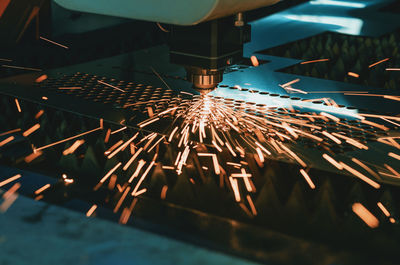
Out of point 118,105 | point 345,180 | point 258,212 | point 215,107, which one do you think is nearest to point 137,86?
point 118,105

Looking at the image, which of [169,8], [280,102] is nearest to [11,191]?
[169,8]

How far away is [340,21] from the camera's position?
A: 163 inches

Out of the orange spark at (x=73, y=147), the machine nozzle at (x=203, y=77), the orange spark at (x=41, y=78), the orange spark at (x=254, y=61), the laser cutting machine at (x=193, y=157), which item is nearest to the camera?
the laser cutting machine at (x=193, y=157)

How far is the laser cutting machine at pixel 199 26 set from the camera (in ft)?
3.70

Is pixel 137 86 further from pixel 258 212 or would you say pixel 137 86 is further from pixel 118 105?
pixel 258 212

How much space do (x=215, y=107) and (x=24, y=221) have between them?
842mm

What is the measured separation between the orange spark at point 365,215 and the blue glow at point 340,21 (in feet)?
8.26

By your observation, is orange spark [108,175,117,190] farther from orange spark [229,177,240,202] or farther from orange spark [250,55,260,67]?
orange spark [250,55,260,67]

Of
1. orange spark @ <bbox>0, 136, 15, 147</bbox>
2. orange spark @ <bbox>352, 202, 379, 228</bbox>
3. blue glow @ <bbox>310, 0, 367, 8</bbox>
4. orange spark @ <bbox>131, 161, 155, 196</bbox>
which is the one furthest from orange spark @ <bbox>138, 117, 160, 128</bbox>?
blue glow @ <bbox>310, 0, 367, 8</bbox>

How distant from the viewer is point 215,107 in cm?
198

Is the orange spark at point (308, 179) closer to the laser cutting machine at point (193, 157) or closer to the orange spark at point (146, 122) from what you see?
the laser cutting machine at point (193, 157)

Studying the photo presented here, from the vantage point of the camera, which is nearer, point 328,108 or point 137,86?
point 328,108

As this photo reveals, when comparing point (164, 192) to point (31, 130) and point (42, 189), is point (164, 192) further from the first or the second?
point (31, 130)

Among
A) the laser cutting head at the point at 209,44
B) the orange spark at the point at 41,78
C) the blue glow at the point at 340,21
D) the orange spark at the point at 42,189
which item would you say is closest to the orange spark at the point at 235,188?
the laser cutting head at the point at 209,44
